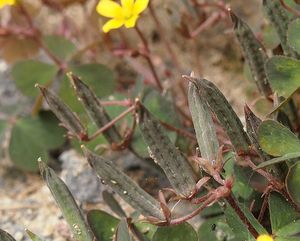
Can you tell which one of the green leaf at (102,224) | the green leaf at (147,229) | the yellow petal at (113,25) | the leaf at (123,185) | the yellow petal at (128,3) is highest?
the yellow petal at (128,3)

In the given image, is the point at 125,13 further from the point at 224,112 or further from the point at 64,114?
the point at 224,112

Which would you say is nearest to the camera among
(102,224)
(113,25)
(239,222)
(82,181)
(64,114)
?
(239,222)

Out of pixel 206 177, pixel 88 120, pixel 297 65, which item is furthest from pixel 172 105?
pixel 206 177

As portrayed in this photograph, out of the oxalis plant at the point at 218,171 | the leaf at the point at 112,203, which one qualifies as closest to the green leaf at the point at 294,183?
the oxalis plant at the point at 218,171

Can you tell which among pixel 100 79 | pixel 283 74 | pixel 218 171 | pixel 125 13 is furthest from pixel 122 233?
pixel 100 79

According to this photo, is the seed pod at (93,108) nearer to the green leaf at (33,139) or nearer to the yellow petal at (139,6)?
the yellow petal at (139,6)

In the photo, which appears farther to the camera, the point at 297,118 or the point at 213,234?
the point at 297,118

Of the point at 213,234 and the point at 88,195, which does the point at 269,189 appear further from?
the point at 88,195
